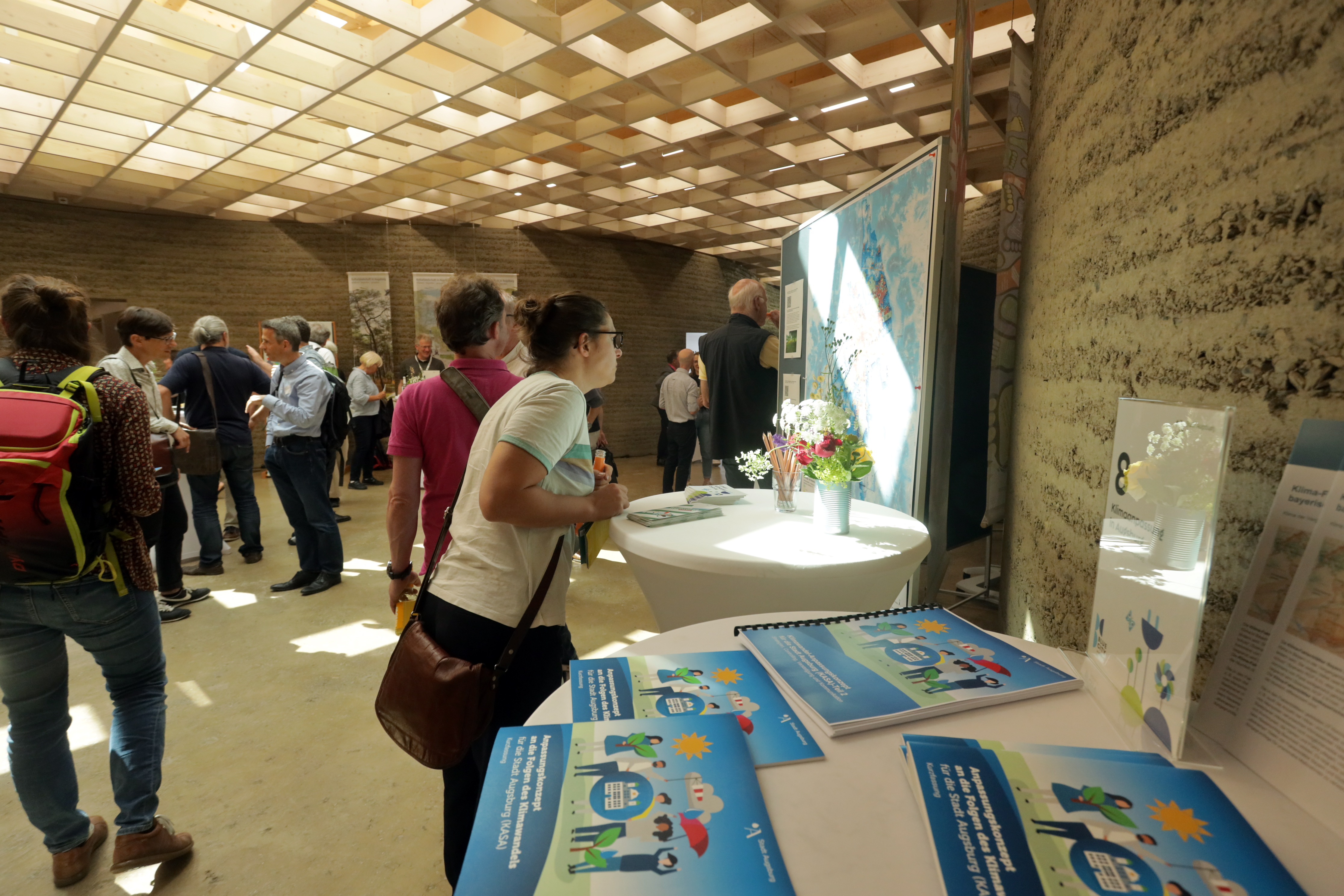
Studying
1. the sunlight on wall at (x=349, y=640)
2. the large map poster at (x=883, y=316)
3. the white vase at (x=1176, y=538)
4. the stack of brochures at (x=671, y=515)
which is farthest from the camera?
the sunlight on wall at (x=349, y=640)

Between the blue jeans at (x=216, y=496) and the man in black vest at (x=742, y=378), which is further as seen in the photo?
the blue jeans at (x=216, y=496)

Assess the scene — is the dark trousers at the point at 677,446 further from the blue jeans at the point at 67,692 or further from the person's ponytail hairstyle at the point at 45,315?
the person's ponytail hairstyle at the point at 45,315

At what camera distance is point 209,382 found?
4.20m

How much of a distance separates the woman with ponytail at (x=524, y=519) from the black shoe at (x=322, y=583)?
9.82ft

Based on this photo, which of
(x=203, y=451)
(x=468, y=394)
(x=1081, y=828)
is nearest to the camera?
(x=1081, y=828)

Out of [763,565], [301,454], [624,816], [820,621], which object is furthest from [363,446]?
[624,816]

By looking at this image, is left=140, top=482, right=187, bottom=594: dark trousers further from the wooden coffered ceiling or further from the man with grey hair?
the wooden coffered ceiling

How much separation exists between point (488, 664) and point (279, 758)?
1580 millimetres

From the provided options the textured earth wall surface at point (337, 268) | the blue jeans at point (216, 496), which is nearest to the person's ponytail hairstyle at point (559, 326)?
the blue jeans at point (216, 496)

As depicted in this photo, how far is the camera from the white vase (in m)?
0.59

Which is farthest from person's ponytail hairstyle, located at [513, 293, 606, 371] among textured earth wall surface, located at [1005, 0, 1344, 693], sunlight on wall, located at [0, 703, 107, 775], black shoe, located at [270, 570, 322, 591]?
black shoe, located at [270, 570, 322, 591]

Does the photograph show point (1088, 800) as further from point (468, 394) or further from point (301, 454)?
point (301, 454)

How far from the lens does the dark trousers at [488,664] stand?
142cm

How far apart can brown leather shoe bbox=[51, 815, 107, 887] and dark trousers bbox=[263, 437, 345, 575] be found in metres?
2.35
